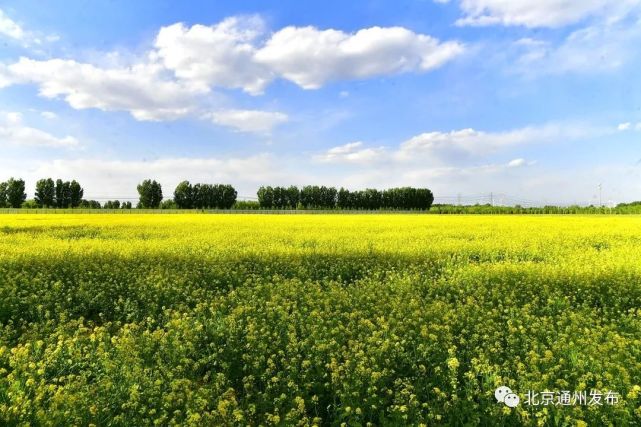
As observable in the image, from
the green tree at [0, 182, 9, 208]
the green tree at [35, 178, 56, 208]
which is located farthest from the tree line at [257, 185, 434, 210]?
the green tree at [0, 182, 9, 208]

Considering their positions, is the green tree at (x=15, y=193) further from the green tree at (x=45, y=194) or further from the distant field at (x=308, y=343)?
the distant field at (x=308, y=343)

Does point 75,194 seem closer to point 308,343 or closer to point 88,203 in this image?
point 88,203

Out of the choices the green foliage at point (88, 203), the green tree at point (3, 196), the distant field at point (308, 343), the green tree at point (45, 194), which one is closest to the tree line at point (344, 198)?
the green foliage at point (88, 203)

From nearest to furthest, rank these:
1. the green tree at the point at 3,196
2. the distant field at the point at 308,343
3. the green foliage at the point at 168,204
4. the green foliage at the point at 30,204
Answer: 1. the distant field at the point at 308,343
2. the green foliage at the point at 30,204
3. the green tree at the point at 3,196
4. the green foliage at the point at 168,204

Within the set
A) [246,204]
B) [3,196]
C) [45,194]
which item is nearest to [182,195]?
[246,204]

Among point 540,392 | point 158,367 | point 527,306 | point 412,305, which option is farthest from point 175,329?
point 527,306

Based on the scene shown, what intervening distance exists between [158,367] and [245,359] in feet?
3.62

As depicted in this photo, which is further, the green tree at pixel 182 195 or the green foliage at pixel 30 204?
the green tree at pixel 182 195

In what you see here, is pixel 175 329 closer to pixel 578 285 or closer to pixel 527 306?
pixel 527 306

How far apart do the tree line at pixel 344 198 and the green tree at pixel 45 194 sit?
54.2 meters

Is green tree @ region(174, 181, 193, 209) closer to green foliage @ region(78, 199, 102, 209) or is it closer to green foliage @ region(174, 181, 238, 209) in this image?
green foliage @ region(174, 181, 238, 209)

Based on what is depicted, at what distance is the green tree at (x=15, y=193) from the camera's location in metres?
118

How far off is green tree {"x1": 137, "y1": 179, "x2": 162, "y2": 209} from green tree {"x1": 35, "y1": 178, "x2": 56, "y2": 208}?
69.8ft

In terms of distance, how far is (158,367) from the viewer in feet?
18.9
